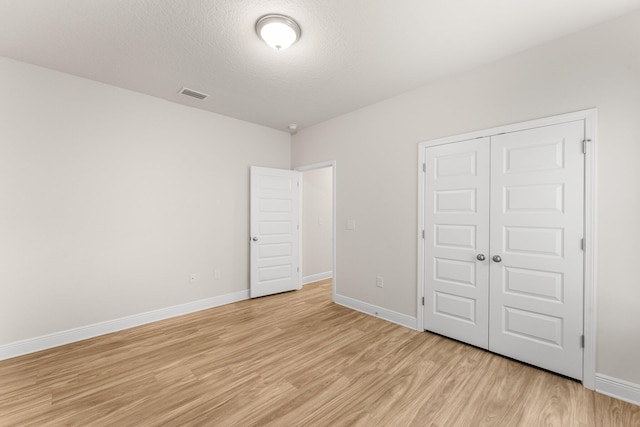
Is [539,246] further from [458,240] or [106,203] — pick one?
[106,203]

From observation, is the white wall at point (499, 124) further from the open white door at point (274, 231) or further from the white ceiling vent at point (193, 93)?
the white ceiling vent at point (193, 93)

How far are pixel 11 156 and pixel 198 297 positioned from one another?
2.49m

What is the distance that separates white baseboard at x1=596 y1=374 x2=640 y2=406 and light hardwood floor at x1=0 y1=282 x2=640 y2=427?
7 cm

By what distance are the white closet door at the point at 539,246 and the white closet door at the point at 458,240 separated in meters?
0.11

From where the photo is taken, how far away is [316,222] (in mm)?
5367

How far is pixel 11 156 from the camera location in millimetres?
2553

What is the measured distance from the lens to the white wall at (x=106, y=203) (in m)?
2.59

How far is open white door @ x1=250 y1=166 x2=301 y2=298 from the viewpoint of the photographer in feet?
14.1

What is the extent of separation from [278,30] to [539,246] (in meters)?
2.85

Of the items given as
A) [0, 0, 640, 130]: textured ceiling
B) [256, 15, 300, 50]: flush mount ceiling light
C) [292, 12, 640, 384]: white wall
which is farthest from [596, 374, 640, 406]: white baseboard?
[256, 15, 300, 50]: flush mount ceiling light

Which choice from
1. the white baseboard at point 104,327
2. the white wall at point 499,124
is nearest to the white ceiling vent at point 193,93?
the white wall at point 499,124

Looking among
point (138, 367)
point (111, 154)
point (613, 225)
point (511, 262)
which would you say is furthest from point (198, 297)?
point (613, 225)

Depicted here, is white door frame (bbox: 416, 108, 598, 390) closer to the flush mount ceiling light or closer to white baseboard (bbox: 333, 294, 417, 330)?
white baseboard (bbox: 333, 294, 417, 330)

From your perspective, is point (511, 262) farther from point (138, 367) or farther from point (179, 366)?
point (138, 367)
